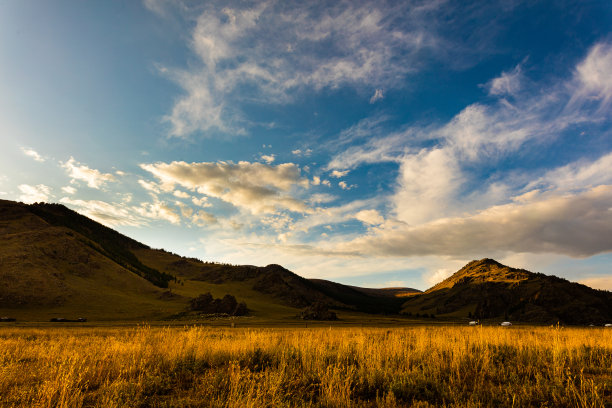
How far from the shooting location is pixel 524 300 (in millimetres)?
121312

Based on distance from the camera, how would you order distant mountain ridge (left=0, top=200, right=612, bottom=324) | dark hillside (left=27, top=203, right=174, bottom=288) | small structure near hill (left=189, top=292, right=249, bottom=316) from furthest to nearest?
dark hillside (left=27, top=203, right=174, bottom=288), small structure near hill (left=189, top=292, right=249, bottom=316), distant mountain ridge (left=0, top=200, right=612, bottom=324)

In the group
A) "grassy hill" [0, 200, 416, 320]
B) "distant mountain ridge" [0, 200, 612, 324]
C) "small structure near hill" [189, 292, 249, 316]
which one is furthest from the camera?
"small structure near hill" [189, 292, 249, 316]

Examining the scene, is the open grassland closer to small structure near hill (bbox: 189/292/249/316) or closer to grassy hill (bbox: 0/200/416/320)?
grassy hill (bbox: 0/200/416/320)

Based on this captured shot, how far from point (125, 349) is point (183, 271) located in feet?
624

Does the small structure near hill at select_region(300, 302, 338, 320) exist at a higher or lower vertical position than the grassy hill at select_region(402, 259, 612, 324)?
lower

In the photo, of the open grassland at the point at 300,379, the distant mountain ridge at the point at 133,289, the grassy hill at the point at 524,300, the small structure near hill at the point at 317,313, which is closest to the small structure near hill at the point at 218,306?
the distant mountain ridge at the point at 133,289

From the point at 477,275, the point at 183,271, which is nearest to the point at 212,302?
the point at 183,271

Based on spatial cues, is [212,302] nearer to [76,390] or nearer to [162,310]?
[162,310]

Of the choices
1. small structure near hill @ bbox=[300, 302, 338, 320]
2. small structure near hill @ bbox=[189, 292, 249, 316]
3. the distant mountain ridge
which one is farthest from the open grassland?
small structure near hill @ bbox=[189, 292, 249, 316]

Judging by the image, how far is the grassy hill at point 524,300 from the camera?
98125 millimetres

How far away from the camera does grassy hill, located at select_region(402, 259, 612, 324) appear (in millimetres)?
98125

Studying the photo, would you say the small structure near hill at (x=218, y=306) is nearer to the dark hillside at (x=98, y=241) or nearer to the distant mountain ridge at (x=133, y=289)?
the distant mountain ridge at (x=133, y=289)

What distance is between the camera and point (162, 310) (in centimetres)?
7594

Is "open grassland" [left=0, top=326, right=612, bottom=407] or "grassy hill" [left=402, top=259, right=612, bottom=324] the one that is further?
"grassy hill" [left=402, top=259, right=612, bottom=324]
